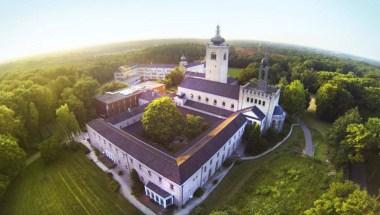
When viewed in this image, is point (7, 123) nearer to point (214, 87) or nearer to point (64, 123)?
point (64, 123)

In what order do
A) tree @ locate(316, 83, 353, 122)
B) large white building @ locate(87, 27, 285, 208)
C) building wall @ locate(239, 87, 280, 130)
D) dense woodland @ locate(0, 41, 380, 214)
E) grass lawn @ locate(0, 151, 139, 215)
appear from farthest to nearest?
tree @ locate(316, 83, 353, 122) → building wall @ locate(239, 87, 280, 130) → dense woodland @ locate(0, 41, 380, 214) → large white building @ locate(87, 27, 285, 208) → grass lawn @ locate(0, 151, 139, 215)

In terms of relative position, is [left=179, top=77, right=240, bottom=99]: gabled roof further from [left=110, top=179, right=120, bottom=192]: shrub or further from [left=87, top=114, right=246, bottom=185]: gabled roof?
[left=110, top=179, right=120, bottom=192]: shrub

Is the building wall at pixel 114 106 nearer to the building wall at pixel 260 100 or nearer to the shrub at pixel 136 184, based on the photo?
the shrub at pixel 136 184

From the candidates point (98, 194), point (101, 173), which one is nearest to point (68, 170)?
point (101, 173)

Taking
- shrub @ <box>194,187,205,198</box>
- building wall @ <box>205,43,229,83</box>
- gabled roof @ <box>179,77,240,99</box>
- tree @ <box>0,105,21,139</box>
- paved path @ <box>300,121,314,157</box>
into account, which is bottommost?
shrub @ <box>194,187,205,198</box>

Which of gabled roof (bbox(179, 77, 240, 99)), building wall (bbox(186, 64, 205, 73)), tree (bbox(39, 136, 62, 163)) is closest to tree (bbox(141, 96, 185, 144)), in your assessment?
gabled roof (bbox(179, 77, 240, 99))

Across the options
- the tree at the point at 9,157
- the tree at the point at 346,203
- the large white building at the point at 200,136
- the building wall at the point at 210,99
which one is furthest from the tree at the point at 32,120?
the tree at the point at 346,203
